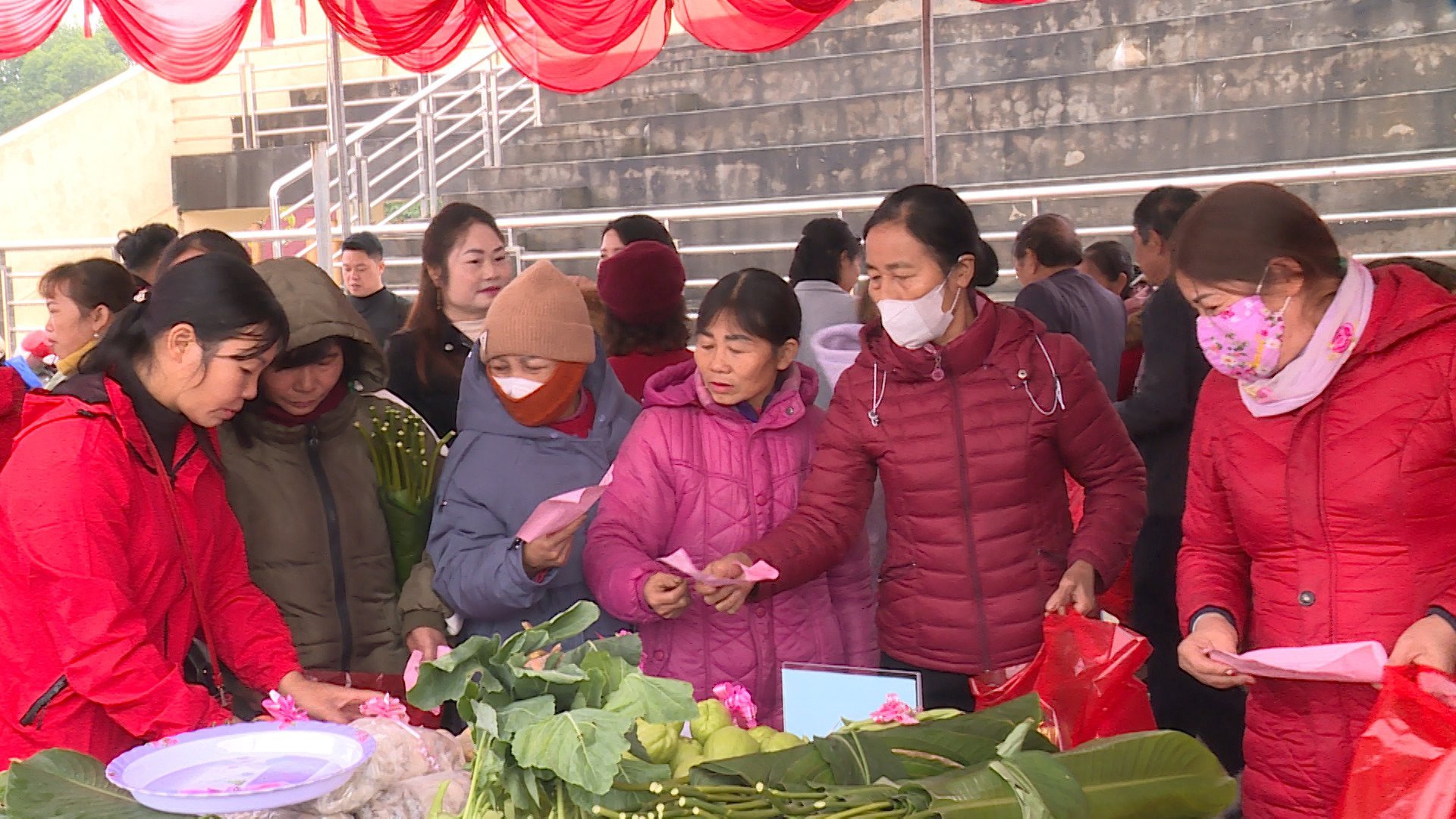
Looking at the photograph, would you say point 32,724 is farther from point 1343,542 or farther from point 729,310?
point 1343,542

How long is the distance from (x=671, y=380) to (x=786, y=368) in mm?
202

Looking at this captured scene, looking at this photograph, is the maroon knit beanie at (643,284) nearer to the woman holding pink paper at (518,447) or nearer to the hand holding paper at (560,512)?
the woman holding pink paper at (518,447)

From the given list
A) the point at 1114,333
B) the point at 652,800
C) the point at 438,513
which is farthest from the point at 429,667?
the point at 1114,333

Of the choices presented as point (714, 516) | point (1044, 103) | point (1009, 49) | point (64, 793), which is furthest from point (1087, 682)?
point (1009, 49)

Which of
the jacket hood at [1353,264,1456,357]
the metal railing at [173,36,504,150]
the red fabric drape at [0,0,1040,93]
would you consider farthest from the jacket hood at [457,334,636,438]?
the metal railing at [173,36,504,150]

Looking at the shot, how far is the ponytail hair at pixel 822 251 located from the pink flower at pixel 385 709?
258 centimetres

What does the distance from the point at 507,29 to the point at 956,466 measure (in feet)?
11.5

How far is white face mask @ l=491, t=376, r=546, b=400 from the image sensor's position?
241 cm

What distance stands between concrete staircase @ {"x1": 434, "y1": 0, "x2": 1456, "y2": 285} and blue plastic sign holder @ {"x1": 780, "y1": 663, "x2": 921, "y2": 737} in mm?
5143

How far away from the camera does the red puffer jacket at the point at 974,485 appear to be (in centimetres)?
229

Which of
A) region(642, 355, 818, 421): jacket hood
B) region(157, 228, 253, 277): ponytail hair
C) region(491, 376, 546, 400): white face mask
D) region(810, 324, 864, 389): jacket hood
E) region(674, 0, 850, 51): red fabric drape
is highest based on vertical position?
region(674, 0, 850, 51): red fabric drape

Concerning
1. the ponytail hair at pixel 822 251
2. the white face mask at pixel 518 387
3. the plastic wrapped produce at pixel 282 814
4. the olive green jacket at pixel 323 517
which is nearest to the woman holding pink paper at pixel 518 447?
the white face mask at pixel 518 387

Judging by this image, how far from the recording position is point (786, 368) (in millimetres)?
2504

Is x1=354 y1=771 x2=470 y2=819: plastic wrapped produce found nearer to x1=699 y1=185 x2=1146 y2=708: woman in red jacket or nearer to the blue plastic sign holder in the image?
the blue plastic sign holder
